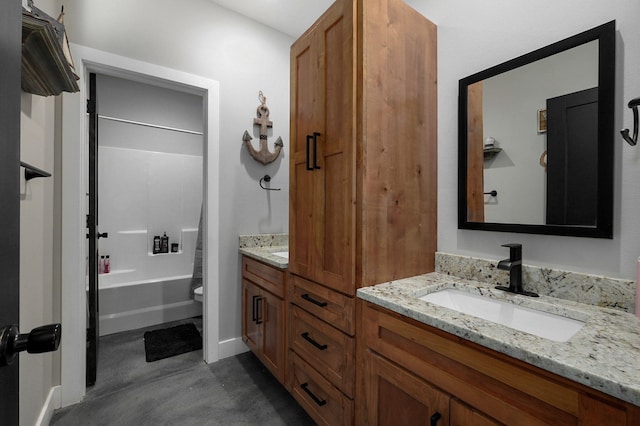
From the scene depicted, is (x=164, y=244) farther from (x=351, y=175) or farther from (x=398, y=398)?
(x=398, y=398)

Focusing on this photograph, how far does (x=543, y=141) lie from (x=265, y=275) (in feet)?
5.54

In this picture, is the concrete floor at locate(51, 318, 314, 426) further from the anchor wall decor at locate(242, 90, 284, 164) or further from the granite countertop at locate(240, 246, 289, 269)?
the anchor wall decor at locate(242, 90, 284, 164)

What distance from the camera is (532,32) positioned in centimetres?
123

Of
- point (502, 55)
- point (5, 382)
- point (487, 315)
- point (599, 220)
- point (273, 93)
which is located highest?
point (273, 93)

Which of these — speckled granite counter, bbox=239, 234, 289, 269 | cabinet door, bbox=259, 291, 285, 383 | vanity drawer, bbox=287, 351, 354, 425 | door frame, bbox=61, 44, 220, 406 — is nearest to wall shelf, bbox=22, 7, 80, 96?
door frame, bbox=61, 44, 220, 406

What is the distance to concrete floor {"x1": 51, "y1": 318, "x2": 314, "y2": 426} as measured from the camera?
5.44 feet

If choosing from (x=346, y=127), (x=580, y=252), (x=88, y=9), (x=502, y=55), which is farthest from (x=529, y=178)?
(x=88, y=9)

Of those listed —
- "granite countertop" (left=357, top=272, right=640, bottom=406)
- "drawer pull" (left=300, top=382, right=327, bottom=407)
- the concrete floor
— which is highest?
"granite countertop" (left=357, top=272, right=640, bottom=406)

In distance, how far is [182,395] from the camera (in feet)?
6.10

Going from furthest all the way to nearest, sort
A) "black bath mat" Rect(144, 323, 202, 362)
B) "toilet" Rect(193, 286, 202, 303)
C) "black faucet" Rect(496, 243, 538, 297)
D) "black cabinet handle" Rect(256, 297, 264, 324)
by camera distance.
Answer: "toilet" Rect(193, 286, 202, 303)
"black bath mat" Rect(144, 323, 202, 362)
"black cabinet handle" Rect(256, 297, 264, 324)
"black faucet" Rect(496, 243, 538, 297)

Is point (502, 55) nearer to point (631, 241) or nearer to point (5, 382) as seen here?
point (631, 241)

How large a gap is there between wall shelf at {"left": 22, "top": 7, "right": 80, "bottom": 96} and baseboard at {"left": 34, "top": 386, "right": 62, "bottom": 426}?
1665mm

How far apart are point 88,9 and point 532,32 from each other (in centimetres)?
248

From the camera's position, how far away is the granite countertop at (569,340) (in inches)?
23.7
